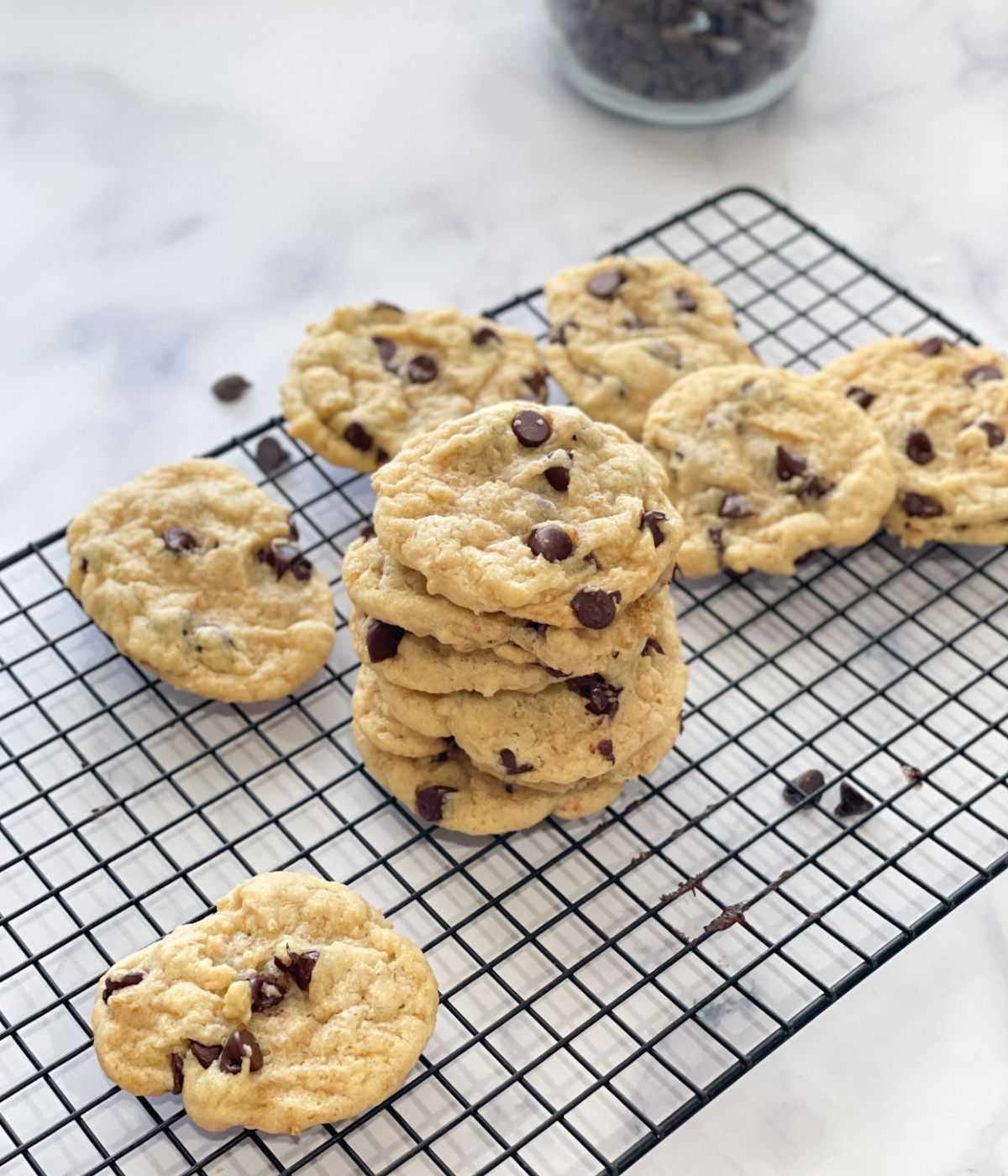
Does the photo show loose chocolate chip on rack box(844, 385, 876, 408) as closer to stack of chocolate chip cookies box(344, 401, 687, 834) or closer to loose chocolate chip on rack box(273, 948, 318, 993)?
stack of chocolate chip cookies box(344, 401, 687, 834)

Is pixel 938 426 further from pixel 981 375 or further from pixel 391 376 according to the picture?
pixel 391 376

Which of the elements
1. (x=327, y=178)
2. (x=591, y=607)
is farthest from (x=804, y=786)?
(x=327, y=178)

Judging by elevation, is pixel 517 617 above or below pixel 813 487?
above

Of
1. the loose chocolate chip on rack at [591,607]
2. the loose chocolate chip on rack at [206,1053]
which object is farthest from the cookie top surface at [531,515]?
the loose chocolate chip on rack at [206,1053]

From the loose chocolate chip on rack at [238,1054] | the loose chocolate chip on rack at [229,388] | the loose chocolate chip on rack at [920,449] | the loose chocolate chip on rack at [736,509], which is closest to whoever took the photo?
the loose chocolate chip on rack at [238,1054]

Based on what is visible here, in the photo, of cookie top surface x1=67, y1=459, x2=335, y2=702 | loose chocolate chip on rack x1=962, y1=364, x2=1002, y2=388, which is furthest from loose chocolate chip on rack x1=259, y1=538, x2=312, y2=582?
loose chocolate chip on rack x1=962, y1=364, x2=1002, y2=388

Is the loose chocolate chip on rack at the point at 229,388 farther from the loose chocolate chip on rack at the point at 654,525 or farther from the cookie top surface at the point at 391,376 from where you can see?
the loose chocolate chip on rack at the point at 654,525
